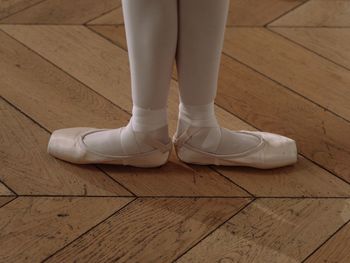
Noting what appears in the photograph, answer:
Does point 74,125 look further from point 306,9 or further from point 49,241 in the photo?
point 306,9

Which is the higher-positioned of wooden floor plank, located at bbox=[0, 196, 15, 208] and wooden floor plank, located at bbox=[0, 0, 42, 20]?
wooden floor plank, located at bbox=[0, 0, 42, 20]

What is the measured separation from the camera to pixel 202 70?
840mm

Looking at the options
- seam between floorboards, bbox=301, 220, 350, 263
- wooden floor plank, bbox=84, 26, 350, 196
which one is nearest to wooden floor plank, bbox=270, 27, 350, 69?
wooden floor plank, bbox=84, 26, 350, 196

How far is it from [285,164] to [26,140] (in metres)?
0.36

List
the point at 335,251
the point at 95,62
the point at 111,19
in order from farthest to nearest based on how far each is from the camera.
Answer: the point at 111,19 → the point at 95,62 → the point at 335,251

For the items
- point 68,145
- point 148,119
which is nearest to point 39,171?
point 68,145

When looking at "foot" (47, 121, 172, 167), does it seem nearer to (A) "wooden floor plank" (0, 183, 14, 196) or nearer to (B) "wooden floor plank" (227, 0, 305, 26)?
(A) "wooden floor plank" (0, 183, 14, 196)

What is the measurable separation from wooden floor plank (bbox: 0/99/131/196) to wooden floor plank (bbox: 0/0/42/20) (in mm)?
345

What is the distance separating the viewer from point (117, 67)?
1.13 metres

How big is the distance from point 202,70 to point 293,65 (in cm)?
35

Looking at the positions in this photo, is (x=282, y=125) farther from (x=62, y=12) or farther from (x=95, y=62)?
(x=62, y=12)

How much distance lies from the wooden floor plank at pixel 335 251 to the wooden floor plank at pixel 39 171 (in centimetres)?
25

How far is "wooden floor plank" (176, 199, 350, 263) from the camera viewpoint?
2.68 feet

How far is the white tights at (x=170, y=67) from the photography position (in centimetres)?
79
